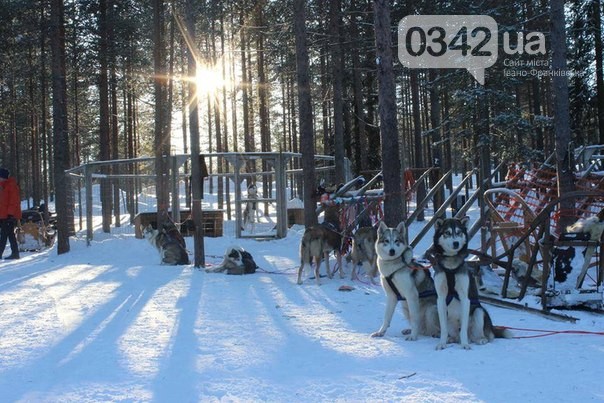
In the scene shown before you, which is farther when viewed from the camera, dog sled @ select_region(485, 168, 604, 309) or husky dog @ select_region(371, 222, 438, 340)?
dog sled @ select_region(485, 168, 604, 309)

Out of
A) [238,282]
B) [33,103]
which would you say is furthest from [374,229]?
[33,103]

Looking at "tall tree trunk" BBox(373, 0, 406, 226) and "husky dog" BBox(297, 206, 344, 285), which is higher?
"tall tree trunk" BBox(373, 0, 406, 226)

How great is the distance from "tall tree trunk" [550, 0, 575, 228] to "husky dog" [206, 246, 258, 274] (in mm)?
5504

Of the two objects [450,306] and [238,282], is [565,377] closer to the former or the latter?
[450,306]

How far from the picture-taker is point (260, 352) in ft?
15.7

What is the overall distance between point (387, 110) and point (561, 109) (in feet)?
9.70

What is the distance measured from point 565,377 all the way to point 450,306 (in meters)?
1.20

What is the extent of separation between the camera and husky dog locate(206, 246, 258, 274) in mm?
10062

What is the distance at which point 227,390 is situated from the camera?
12.4 feet

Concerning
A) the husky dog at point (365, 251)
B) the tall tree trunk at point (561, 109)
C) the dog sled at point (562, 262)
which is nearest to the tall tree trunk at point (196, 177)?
the husky dog at point (365, 251)

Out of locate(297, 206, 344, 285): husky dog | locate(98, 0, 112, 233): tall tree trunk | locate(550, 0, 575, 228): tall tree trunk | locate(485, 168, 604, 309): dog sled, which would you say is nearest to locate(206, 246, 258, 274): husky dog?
locate(297, 206, 344, 285): husky dog

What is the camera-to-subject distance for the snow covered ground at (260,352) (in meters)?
3.72

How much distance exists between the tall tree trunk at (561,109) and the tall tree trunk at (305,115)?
15.5 feet

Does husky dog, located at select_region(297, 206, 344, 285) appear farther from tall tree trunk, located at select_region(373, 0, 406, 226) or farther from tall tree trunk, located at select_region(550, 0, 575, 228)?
tall tree trunk, located at select_region(550, 0, 575, 228)
